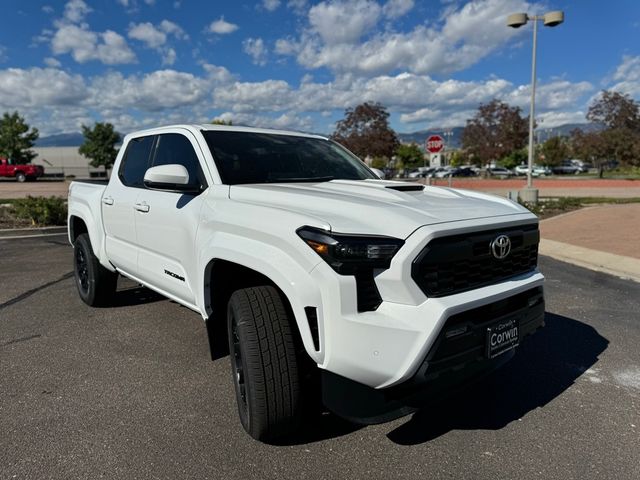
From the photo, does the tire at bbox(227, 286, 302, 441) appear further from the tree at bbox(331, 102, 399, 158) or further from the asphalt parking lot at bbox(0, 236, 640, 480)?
the tree at bbox(331, 102, 399, 158)

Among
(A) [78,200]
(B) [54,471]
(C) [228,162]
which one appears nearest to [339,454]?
(B) [54,471]

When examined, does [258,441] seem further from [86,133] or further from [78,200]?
[86,133]

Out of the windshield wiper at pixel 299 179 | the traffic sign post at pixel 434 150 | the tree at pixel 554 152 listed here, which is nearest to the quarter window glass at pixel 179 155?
the windshield wiper at pixel 299 179

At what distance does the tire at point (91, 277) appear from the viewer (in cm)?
519

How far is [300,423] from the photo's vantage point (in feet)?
8.99

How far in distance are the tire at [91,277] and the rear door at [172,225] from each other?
1.17 meters

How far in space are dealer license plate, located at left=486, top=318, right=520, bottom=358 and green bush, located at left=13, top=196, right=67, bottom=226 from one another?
38.3ft

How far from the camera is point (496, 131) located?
4641 cm

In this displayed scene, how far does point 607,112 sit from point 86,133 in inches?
1980

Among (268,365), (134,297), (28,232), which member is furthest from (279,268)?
(28,232)

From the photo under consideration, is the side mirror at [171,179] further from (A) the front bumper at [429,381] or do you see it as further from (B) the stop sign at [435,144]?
(B) the stop sign at [435,144]

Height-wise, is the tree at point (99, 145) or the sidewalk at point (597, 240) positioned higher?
the tree at point (99, 145)

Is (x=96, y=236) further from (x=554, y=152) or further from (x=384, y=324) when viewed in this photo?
(x=554, y=152)

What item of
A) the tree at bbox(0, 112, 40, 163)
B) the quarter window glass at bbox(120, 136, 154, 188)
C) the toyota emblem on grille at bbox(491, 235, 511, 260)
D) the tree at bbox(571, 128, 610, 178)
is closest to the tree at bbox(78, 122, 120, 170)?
the tree at bbox(0, 112, 40, 163)
